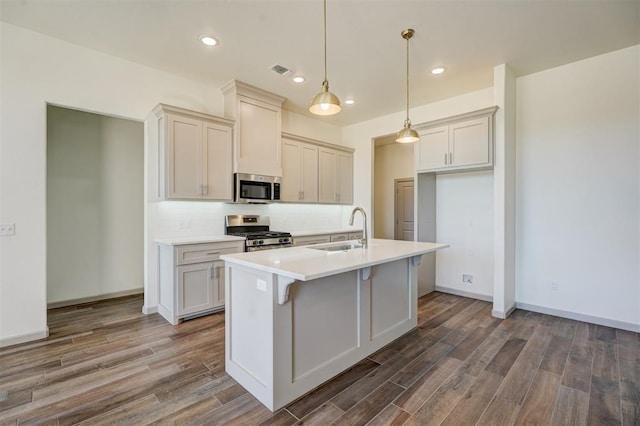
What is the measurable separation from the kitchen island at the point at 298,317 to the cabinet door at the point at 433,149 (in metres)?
1.94

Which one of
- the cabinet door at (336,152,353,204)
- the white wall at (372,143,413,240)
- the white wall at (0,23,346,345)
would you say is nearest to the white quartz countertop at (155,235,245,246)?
the white wall at (0,23,346,345)

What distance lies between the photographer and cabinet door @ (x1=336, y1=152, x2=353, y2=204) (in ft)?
19.0

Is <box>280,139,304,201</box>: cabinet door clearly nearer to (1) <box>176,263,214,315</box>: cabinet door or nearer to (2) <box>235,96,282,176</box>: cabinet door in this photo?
(2) <box>235,96,282,176</box>: cabinet door

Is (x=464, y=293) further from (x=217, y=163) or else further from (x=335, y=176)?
(x=217, y=163)

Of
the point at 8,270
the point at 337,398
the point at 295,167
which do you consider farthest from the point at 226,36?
the point at 337,398

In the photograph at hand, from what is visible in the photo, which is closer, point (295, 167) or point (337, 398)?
point (337, 398)

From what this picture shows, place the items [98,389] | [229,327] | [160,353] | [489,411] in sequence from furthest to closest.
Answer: [160,353], [229,327], [98,389], [489,411]

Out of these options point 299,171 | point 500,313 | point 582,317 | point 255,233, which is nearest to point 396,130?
point 299,171

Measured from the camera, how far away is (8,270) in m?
2.87

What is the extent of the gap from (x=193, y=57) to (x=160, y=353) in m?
3.12

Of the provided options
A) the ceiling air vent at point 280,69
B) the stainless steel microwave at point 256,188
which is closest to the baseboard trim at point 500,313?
the stainless steel microwave at point 256,188

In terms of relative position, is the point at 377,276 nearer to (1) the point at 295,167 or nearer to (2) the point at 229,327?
(2) the point at 229,327

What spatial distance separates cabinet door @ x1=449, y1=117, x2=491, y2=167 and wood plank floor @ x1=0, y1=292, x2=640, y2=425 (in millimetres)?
2046

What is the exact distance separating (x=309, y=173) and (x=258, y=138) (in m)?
1.21
